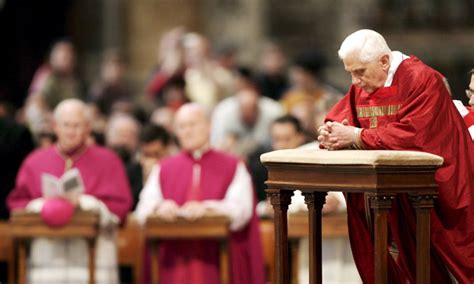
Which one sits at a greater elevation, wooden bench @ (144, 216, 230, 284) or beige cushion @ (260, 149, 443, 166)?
beige cushion @ (260, 149, 443, 166)

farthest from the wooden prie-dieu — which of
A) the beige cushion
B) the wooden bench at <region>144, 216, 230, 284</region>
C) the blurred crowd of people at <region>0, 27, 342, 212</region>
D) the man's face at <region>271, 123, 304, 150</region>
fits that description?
the blurred crowd of people at <region>0, 27, 342, 212</region>

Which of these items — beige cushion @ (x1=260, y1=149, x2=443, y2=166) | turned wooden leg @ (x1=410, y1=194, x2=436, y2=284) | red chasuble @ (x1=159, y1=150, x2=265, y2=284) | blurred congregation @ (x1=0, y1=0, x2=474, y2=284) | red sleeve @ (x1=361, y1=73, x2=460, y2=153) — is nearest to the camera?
beige cushion @ (x1=260, y1=149, x2=443, y2=166)

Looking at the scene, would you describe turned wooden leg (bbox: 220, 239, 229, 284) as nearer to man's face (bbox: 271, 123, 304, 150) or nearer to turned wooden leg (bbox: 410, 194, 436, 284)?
man's face (bbox: 271, 123, 304, 150)

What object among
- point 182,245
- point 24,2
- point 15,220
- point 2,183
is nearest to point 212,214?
point 182,245

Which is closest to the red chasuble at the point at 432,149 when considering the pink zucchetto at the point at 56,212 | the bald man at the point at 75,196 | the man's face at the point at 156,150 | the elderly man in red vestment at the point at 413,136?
the elderly man in red vestment at the point at 413,136

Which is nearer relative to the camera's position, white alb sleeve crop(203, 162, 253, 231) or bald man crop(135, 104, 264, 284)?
white alb sleeve crop(203, 162, 253, 231)

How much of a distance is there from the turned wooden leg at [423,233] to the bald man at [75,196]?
4.83m

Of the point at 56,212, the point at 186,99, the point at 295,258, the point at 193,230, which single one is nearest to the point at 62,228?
the point at 56,212

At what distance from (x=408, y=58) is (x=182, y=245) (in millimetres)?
4330

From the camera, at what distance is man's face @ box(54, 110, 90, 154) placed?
1409cm

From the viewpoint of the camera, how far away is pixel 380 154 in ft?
31.7

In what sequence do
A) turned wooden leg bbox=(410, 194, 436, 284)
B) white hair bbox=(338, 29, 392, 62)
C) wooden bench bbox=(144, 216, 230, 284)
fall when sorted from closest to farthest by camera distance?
1. turned wooden leg bbox=(410, 194, 436, 284)
2. white hair bbox=(338, 29, 392, 62)
3. wooden bench bbox=(144, 216, 230, 284)

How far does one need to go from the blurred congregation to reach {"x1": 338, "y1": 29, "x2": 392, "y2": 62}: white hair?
3.38m

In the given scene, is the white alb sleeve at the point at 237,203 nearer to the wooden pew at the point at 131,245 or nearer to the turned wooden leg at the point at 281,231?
the wooden pew at the point at 131,245
